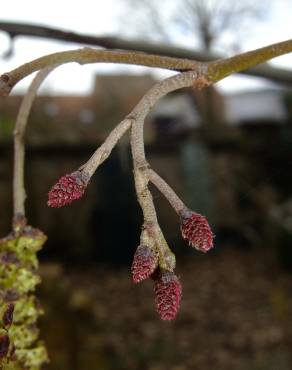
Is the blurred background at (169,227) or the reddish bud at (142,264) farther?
the blurred background at (169,227)

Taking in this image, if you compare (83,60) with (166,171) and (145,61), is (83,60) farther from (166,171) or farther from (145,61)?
(166,171)

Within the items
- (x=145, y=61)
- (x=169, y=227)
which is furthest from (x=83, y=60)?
(x=169, y=227)

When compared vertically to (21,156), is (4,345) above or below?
below

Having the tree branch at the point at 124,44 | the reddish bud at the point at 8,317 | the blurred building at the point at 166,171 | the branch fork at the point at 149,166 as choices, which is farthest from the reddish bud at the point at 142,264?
the blurred building at the point at 166,171

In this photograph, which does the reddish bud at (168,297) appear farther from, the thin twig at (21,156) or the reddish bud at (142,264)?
the thin twig at (21,156)

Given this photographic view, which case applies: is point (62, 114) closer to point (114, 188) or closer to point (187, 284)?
point (114, 188)

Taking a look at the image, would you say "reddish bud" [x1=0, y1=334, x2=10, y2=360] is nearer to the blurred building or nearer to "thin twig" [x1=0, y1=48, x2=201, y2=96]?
"thin twig" [x1=0, y1=48, x2=201, y2=96]

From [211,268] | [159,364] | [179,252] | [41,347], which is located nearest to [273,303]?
[159,364]
